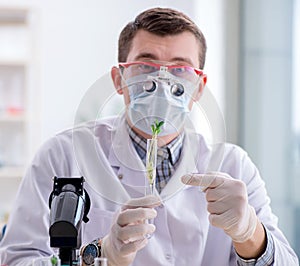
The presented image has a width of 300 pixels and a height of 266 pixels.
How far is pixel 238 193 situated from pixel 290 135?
174 cm

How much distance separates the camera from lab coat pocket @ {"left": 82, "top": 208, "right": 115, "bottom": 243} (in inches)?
53.6

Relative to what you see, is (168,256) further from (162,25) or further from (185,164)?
(162,25)

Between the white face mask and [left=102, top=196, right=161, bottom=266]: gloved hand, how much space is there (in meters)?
0.15

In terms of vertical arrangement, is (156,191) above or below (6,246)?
above

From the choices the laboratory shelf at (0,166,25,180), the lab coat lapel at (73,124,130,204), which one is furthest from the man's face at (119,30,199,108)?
the laboratory shelf at (0,166,25,180)

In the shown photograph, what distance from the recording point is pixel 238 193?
1297mm

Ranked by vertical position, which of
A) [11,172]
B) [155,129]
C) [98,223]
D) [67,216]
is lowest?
[11,172]

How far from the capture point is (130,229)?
119cm

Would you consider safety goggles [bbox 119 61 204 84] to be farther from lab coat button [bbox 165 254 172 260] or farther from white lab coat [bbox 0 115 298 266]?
lab coat button [bbox 165 254 172 260]

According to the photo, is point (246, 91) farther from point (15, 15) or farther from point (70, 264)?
point (70, 264)

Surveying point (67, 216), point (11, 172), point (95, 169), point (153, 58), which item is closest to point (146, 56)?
point (153, 58)

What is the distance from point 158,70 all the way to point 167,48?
206mm

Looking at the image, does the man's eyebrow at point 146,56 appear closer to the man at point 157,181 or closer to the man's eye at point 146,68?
the man at point 157,181

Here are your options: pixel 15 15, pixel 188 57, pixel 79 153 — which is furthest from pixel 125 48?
pixel 15 15
